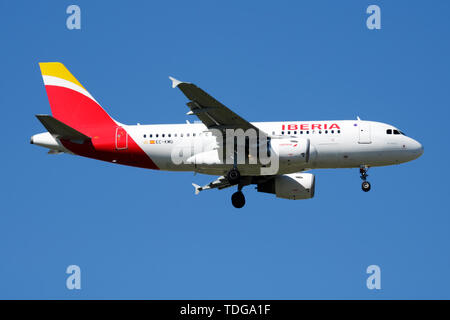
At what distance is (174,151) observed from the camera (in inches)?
1811

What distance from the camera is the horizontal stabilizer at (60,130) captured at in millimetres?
43881

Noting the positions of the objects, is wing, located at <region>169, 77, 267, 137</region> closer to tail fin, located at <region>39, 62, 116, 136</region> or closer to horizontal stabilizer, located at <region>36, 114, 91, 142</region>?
tail fin, located at <region>39, 62, 116, 136</region>

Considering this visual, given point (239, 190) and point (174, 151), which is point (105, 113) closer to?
point (174, 151)

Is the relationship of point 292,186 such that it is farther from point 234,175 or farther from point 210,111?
point 210,111

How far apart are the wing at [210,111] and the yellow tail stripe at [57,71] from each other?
10.4 m

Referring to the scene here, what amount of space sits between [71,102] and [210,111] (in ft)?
35.0

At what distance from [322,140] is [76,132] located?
14413 mm

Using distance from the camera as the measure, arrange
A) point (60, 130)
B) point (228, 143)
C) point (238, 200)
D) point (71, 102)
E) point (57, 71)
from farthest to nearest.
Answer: point (57, 71) → point (71, 102) → point (238, 200) → point (60, 130) → point (228, 143)

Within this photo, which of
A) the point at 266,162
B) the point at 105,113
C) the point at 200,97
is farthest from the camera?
the point at 105,113

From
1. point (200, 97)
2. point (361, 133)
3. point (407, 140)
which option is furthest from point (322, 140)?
point (200, 97)

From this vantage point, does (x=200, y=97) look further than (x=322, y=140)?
No

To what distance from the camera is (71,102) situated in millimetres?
48406

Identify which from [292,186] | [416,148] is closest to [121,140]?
[292,186]

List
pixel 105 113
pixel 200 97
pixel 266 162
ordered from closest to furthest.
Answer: pixel 200 97, pixel 266 162, pixel 105 113
